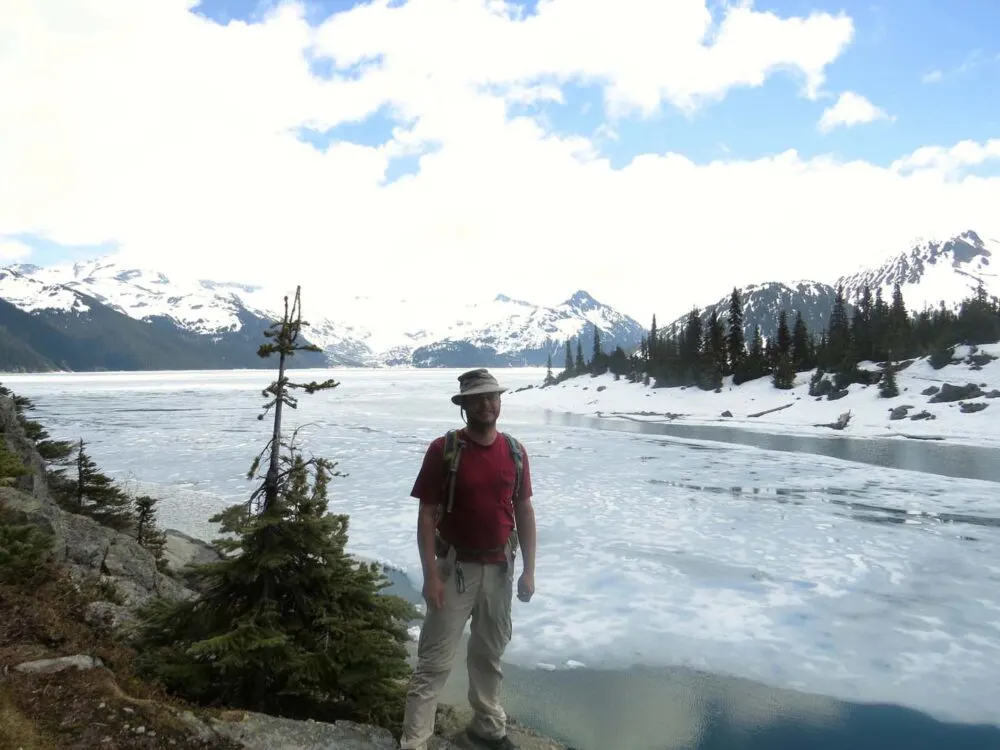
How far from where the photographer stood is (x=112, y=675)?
4.40 meters

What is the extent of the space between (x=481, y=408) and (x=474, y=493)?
612mm

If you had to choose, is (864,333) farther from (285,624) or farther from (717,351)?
(285,624)

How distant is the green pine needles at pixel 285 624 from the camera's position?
4797 mm

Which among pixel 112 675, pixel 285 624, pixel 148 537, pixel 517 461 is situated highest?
pixel 517 461

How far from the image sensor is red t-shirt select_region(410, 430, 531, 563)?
4.33 meters

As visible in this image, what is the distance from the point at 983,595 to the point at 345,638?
1130cm

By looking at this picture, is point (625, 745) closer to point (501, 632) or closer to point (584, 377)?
point (501, 632)

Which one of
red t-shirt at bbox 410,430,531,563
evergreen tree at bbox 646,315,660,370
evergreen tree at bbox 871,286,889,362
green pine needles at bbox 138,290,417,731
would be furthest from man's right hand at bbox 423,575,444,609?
evergreen tree at bbox 646,315,660,370

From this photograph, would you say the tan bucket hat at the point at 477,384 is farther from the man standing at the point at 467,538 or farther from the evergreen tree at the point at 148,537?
the evergreen tree at the point at 148,537

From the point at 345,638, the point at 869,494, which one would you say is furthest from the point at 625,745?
the point at 869,494

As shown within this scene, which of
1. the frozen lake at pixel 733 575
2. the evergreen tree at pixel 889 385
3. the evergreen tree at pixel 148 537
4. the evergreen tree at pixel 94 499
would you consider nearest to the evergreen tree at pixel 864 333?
the evergreen tree at pixel 889 385

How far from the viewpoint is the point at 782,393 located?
5825 cm

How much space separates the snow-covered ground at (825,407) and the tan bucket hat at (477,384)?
133 ft

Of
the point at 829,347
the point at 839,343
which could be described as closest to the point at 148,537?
the point at 829,347
